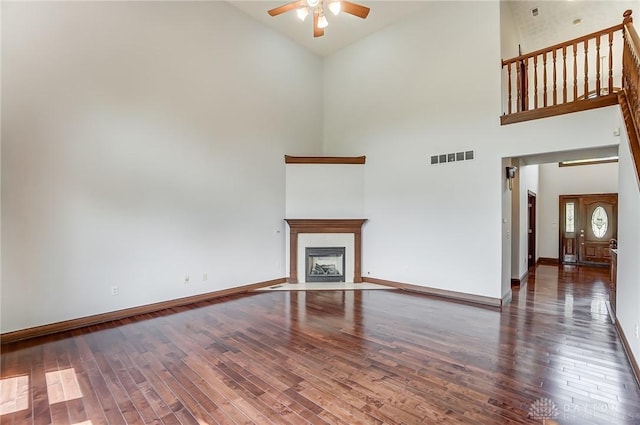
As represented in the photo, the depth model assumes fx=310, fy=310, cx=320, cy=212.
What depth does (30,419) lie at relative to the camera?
2139mm

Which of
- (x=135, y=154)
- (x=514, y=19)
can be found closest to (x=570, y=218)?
(x=514, y=19)

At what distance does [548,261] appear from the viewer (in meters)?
8.88

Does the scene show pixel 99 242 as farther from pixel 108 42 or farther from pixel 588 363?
pixel 588 363

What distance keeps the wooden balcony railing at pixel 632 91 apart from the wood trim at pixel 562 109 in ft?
0.46

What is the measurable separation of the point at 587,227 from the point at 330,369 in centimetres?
934

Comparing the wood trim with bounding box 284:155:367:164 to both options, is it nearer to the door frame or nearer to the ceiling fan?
the ceiling fan

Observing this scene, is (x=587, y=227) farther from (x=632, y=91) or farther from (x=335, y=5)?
(x=335, y=5)


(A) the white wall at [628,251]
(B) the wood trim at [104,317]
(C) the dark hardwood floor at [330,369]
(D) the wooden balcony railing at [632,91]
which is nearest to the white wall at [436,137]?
(D) the wooden balcony railing at [632,91]

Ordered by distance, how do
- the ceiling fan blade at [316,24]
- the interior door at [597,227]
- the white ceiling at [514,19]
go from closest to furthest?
the ceiling fan blade at [316,24] < the white ceiling at [514,19] < the interior door at [597,227]

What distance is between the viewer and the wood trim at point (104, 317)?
11.3 feet

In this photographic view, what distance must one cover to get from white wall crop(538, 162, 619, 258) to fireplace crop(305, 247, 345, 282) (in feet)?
21.7

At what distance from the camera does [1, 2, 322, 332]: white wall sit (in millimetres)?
3475

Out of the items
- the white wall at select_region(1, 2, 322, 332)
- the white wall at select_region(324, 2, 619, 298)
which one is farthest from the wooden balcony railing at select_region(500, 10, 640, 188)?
the white wall at select_region(1, 2, 322, 332)

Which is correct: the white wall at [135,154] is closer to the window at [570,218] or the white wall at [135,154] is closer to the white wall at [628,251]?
the white wall at [628,251]
